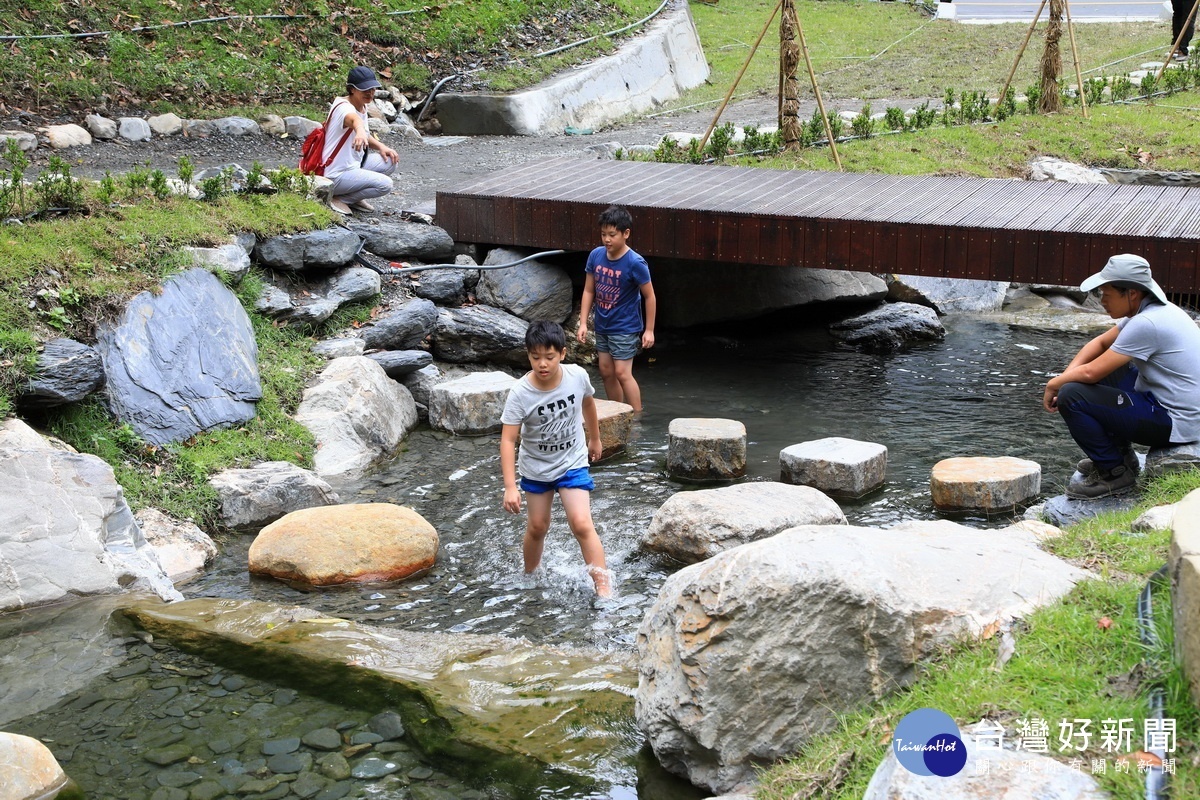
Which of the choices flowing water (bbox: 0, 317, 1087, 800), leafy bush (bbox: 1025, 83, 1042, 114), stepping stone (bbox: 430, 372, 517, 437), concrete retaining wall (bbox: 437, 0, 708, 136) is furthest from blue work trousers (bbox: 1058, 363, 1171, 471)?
Answer: concrete retaining wall (bbox: 437, 0, 708, 136)

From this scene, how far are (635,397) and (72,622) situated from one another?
4.81 m

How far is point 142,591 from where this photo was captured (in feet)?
19.8

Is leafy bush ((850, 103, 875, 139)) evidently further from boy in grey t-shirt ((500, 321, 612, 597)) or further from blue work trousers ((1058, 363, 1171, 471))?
boy in grey t-shirt ((500, 321, 612, 597))

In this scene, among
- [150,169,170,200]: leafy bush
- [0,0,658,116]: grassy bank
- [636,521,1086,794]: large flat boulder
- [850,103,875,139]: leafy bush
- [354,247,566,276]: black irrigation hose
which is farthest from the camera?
[850,103,875,139]: leafy bush

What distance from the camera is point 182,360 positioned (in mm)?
8273

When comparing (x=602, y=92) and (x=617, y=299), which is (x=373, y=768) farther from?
(x=602, y=92)

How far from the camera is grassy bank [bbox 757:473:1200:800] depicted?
3188 mm

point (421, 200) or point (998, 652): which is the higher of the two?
point (421, 200)

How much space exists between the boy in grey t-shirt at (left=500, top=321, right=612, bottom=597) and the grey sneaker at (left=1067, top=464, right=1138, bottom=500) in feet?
9.11

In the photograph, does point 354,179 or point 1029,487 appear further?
point 354,179

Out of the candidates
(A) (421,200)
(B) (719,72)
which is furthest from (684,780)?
(B) (719,72)

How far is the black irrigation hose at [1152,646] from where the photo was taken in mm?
2930

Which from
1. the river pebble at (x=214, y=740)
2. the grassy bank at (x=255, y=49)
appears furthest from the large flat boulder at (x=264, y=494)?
the grassy bank at (x=255, y=49)

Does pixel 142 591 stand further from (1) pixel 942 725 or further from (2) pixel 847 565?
(1) pixel 942 725
